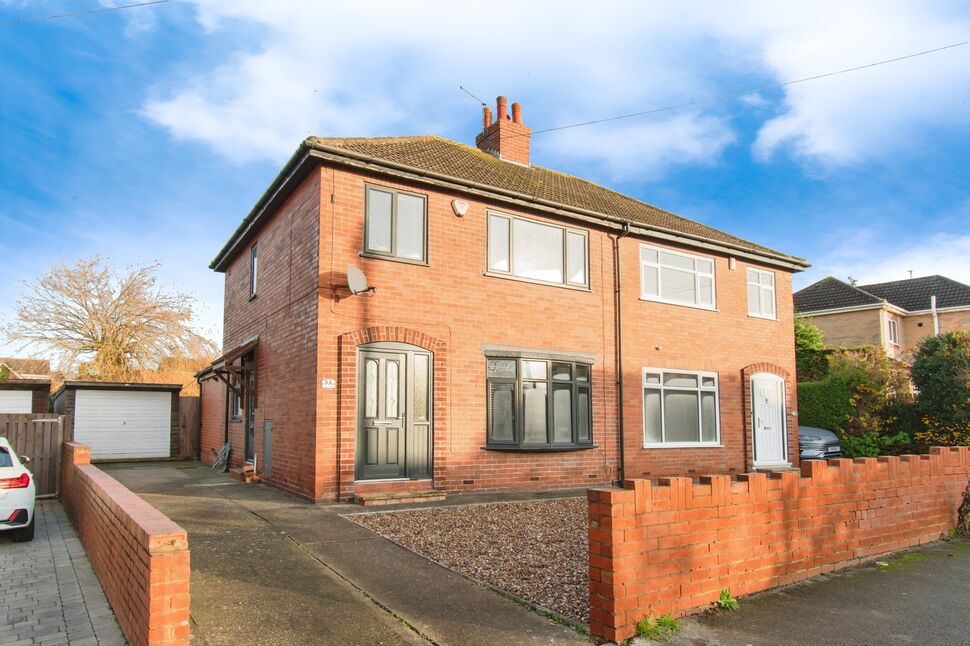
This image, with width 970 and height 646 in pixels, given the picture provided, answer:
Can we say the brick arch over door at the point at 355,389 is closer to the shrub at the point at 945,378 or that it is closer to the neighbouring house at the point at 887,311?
the shrub at the point at 945,378

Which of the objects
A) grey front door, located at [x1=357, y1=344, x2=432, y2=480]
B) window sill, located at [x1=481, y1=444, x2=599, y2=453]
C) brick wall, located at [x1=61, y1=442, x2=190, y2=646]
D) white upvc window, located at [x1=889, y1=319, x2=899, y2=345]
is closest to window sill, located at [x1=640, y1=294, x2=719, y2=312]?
window sill, located at [x1=481, y1=444, x2=599, y2=453]

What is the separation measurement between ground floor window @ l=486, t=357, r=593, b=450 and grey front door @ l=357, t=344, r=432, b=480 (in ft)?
4.37

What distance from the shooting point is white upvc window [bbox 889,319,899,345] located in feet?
112

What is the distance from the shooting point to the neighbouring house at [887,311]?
109 ft

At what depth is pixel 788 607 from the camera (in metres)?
5.24

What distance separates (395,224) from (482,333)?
239 centimetres

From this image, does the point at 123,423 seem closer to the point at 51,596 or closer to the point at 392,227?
the point at 392,227

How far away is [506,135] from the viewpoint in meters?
15.9

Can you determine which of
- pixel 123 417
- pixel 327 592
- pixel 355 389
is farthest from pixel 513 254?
pixel 123 417

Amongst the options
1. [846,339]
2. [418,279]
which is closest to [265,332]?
[418,279]

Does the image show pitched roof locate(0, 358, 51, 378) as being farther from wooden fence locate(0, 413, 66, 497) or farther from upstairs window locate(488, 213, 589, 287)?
upstairs window locate(488, 213, 589, 287)

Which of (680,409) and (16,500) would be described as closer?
(16,500)

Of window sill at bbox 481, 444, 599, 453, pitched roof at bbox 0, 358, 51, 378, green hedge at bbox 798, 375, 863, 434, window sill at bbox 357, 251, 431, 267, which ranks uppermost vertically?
window sill at bbox 357, 251, 431, 267

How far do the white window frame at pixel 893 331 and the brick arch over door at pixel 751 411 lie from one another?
21.2 meters
